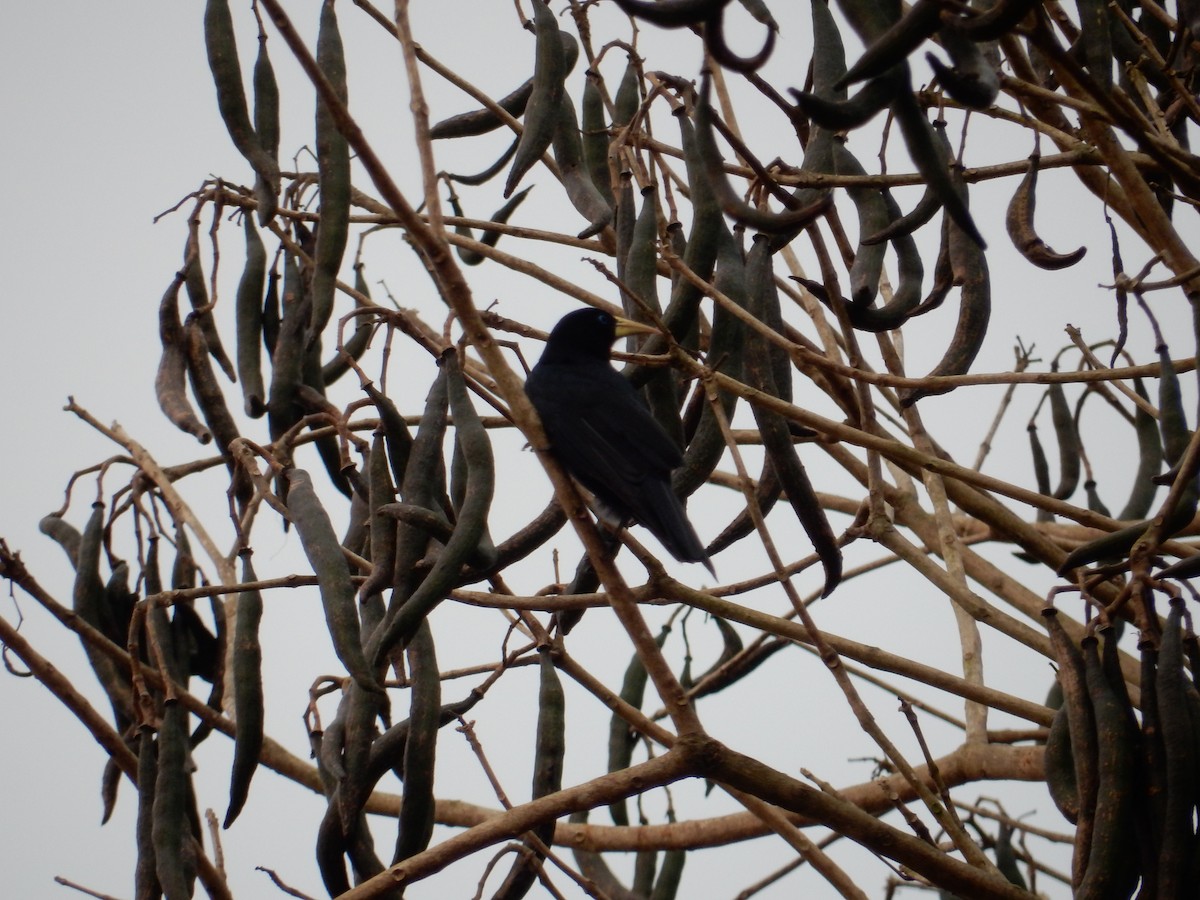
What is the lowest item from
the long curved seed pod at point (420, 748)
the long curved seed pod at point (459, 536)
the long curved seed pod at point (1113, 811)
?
the long curved seed pod at point (1113, 811)

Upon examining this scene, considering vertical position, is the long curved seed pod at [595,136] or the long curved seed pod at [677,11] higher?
the long curved seed pod at [595,136]

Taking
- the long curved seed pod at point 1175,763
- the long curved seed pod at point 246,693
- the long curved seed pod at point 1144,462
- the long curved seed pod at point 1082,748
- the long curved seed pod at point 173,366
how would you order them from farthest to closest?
the long curved seed pod at point 1144,462 < the long curved seed pod at point 173,366 < the long curved seed pod at point 246,693 < the long curved seed pod at point 1082,748 < the long curved seed pod at point 1175,763

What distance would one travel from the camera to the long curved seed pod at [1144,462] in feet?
13.1

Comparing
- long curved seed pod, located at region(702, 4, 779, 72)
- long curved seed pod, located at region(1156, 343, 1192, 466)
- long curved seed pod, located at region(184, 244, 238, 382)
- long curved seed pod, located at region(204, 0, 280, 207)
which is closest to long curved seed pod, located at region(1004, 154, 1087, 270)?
long curved seed pod, located at region(1156, 343, 1192, 466)

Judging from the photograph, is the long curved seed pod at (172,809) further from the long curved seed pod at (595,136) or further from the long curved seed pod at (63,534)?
the long curved seed pod at (595,136)

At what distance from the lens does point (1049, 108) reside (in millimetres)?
3488

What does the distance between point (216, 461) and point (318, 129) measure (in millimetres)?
1425

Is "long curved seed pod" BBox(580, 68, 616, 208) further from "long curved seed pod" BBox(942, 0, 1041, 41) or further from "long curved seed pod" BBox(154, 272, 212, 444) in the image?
"long curved seed pod" BBox(942, 0, 1041, 41)

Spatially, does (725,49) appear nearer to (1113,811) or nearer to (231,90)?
(1113,811)

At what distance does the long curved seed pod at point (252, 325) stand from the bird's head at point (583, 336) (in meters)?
1.02

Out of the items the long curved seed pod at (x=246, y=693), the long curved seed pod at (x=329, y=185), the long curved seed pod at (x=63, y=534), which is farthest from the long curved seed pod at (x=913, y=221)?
the long curved seed pod at (x=63, y=534)

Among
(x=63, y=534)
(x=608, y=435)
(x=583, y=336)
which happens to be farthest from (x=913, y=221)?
(x=63, y=534)

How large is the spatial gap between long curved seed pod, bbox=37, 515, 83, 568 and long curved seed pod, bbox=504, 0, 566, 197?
5.36ft

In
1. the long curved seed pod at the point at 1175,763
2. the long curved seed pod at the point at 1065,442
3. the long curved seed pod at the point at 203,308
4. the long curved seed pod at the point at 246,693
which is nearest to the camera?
the long curved seed pod at the point at 1175,763
